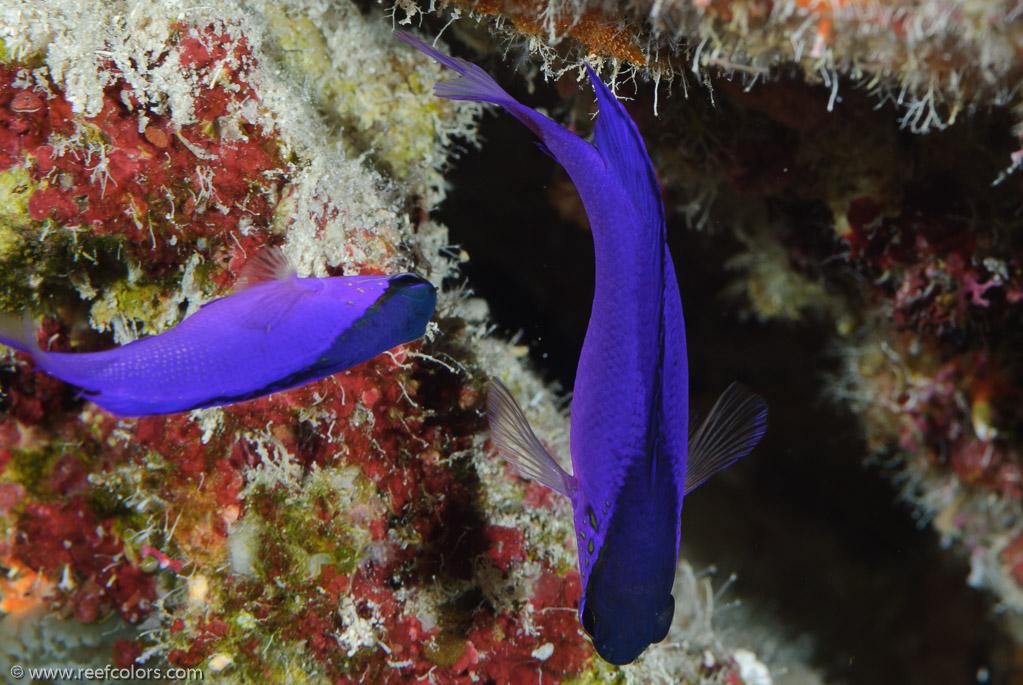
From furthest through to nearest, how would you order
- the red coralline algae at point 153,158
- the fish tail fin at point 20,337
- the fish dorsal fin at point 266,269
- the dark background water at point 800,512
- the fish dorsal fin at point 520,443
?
the dark background water at point 800,512, the red coralline algae at point 153,158, the fish dorsal fin at point 520,443, the fish dorsal fin at point 266,269, the fish tail fin at point 20,337

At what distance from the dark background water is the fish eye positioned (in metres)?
3.18

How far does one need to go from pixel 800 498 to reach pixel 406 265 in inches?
231

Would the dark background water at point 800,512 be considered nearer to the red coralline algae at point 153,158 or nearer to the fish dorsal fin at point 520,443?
the red coralline algae at point 153,158

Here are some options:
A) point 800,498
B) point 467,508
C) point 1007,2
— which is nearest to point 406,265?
point 467,508

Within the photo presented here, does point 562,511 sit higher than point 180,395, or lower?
lower

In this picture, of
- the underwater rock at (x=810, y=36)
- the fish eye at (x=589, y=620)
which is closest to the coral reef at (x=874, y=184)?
the underwater rock at (x=810, y=36)

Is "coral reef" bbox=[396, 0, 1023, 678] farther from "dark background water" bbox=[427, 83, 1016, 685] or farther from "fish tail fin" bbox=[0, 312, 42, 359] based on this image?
"fish tail fin" bbox=[0, 312, 42, 359]

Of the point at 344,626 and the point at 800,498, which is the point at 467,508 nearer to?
the point at 344,626

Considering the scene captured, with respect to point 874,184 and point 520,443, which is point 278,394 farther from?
point 874,184

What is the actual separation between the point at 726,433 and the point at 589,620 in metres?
0.81

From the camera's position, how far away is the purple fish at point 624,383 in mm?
1672

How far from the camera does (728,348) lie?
6.58m

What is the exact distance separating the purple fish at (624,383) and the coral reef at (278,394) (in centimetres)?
93

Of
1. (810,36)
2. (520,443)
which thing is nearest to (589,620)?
(520,443)
